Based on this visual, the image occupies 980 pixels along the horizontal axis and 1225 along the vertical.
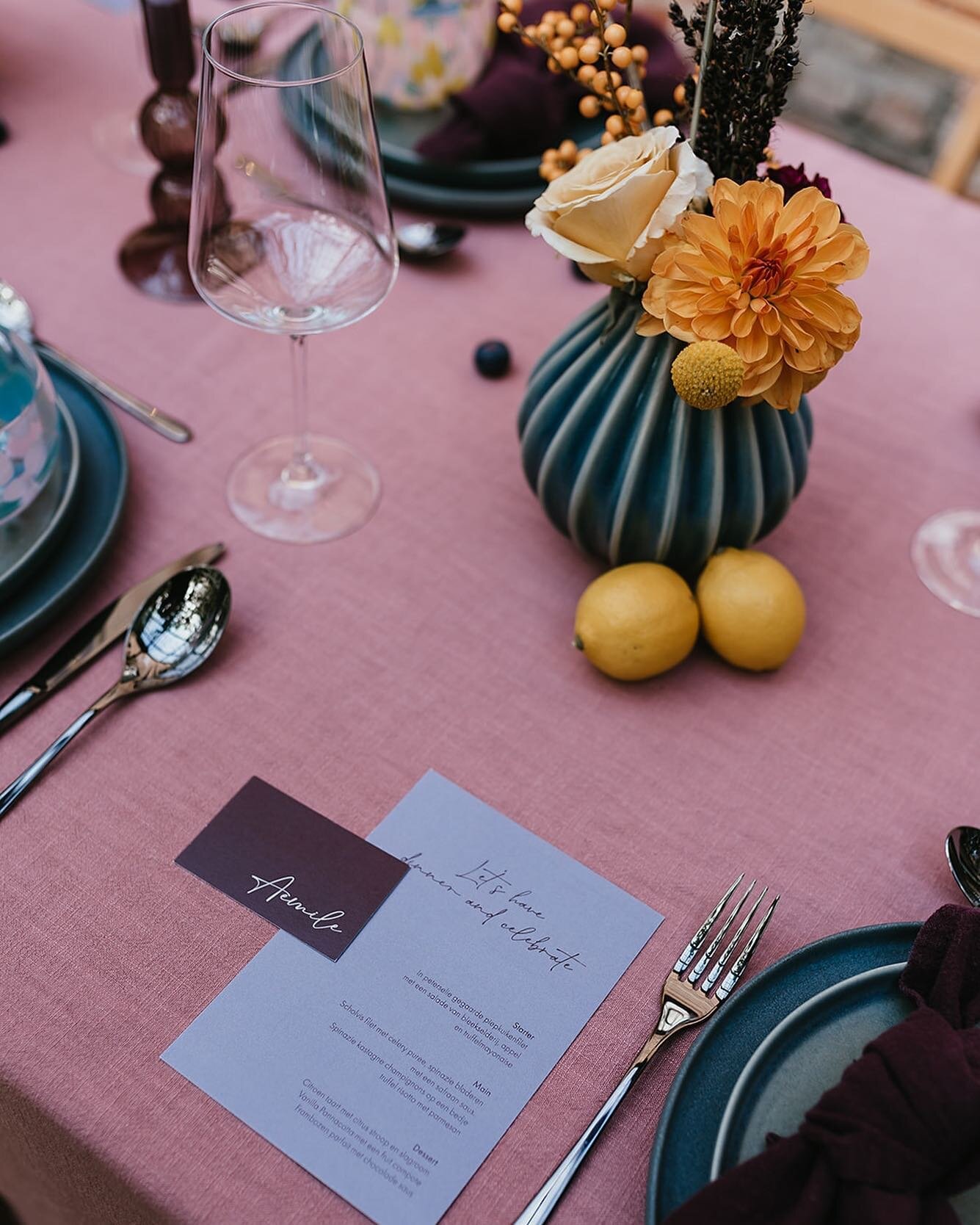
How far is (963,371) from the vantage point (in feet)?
3.01

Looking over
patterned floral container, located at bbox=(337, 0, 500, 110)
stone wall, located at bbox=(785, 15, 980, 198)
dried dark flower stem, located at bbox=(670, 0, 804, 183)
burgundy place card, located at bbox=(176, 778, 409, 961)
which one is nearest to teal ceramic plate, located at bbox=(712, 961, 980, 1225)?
burgundy place card, located at bbox=(176, 778, 409, 961)

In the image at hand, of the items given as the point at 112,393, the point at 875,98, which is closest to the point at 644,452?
the point at 112,393

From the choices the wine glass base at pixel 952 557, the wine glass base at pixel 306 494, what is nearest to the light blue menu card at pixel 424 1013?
the wine glass base at pixel 306 494

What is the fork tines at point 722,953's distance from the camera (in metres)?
0.54

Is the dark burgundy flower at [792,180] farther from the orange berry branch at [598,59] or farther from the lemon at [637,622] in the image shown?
the lemon at [637,622]

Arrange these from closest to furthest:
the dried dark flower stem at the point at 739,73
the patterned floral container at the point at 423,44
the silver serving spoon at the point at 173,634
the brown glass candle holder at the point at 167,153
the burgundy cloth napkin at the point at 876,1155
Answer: the burgundy cloth napkin at the point at 876,1155 < the dried dark flower stem at the point at 739,73 < the silver serving spoon at the point at 173,634 < the brown glass candle holder at the point at 167,153 < the patterned floral container at the point at 423,44

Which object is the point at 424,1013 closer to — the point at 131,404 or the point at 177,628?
the point at 177,628

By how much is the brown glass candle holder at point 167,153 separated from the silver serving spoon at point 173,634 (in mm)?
332

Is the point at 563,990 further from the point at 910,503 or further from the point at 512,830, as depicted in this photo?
the point at 910,503

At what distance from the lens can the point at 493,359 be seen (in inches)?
33.7

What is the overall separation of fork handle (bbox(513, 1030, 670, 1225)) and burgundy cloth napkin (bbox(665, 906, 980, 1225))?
0.22 feet

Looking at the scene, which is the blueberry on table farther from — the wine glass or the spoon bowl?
the spoon bowl

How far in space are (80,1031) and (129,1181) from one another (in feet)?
0.24

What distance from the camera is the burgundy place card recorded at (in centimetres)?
56
